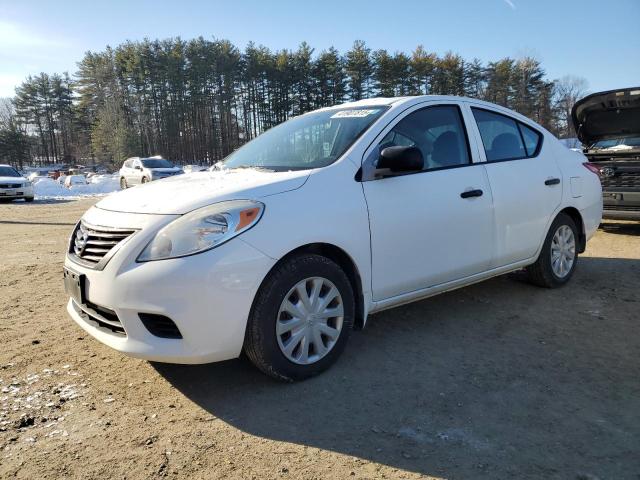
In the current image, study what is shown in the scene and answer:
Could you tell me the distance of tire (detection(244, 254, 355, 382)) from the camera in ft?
8.93

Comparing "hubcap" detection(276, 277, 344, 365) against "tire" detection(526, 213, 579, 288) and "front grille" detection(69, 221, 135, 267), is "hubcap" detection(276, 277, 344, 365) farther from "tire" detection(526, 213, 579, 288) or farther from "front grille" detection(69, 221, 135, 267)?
"tire" detection(526, 213, 579, 288)

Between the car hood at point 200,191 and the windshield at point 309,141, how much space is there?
0.24 m

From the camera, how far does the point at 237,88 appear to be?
5875 cm

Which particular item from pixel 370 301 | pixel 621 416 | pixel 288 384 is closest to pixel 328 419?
pixel 288 384

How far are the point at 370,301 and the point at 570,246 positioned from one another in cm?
275

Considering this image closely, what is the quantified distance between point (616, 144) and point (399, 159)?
6.56 meters

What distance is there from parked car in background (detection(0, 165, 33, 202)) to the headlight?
2031cm

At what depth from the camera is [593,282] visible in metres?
5.09

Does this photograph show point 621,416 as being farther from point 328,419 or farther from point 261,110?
point 261,110

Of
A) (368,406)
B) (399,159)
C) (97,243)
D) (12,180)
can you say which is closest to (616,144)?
(399,159)

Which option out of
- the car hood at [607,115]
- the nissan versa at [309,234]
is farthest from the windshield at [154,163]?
the nissan versa at [309,234]

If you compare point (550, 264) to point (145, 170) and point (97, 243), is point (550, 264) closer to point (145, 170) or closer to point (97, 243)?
point (97, 243)

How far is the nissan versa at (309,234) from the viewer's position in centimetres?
260

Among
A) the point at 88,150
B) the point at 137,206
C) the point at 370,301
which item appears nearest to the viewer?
the point at 137,206
